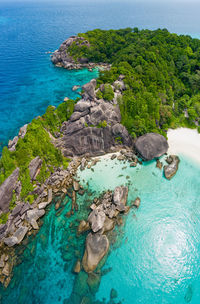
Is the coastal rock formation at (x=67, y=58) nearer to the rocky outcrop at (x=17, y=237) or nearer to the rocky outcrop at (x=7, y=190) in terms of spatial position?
the rocky outcrop at (x=7, y=190)

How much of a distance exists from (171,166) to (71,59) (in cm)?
7172

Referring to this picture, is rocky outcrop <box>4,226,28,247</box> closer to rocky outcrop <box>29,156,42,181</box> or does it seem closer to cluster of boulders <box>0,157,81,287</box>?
cluster of boulders <box>0,157,81,287</box>

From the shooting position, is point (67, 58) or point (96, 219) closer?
point (96, 219)

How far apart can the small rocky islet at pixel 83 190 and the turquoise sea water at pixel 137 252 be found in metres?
1.23

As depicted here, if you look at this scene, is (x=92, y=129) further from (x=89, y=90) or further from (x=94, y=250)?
(x=94, y=250)

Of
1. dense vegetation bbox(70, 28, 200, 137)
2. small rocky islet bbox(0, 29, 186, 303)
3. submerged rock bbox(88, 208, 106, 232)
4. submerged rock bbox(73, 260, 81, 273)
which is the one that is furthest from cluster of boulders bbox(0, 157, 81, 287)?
dense vegetation bbox(70, 28, 200, 137)

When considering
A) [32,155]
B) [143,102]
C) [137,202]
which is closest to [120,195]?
[137,202]

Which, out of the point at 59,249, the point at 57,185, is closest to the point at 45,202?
the point at 57,185

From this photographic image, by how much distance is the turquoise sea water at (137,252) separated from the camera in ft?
68.2

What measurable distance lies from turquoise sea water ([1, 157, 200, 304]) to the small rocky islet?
4.02ft

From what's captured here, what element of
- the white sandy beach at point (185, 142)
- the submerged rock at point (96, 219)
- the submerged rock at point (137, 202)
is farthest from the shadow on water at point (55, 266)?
the white sandy beach at point (185, 142)

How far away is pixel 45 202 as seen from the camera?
1143 inches

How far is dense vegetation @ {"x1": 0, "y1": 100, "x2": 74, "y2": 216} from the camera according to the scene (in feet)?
95.7

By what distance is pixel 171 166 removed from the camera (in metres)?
33.7
